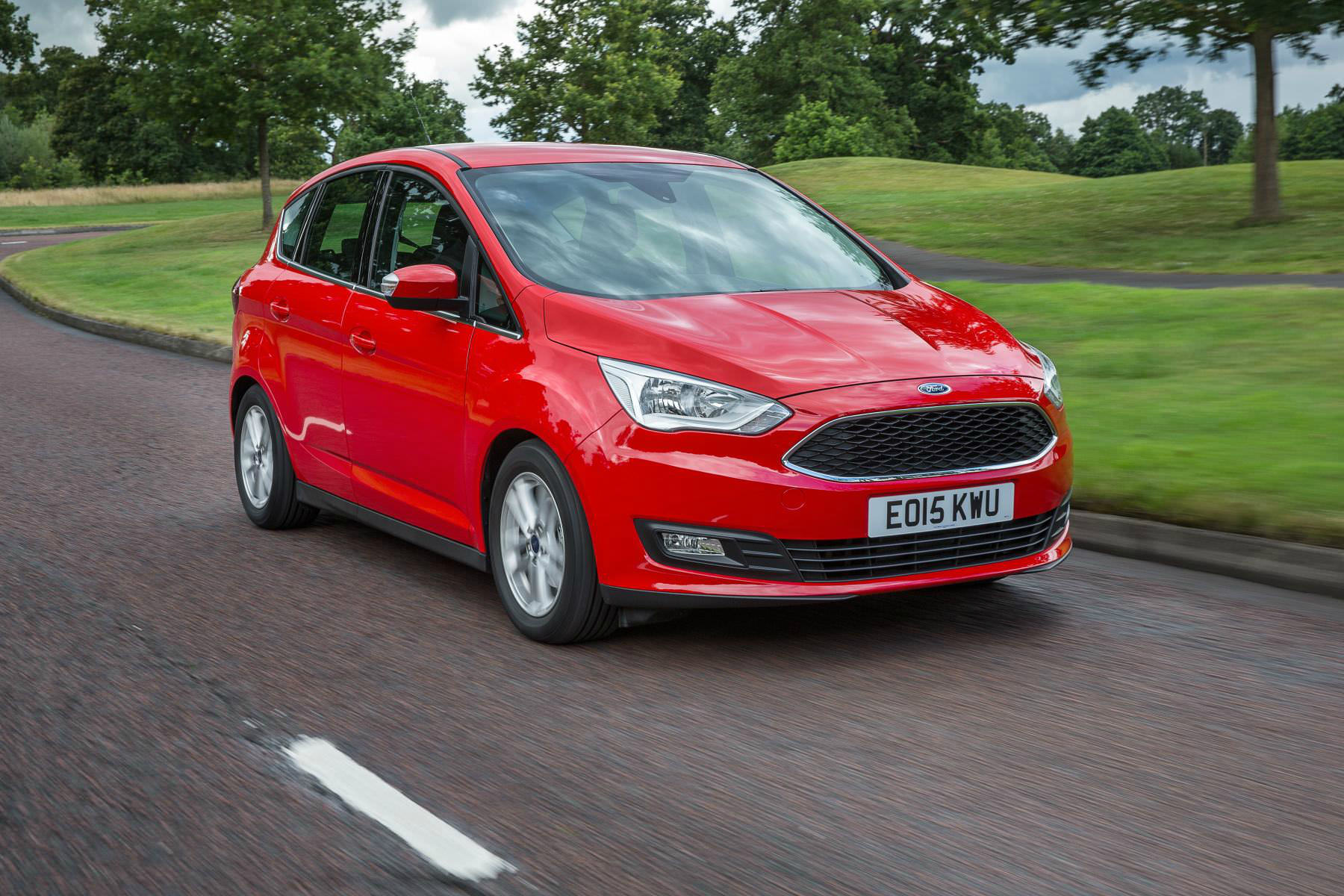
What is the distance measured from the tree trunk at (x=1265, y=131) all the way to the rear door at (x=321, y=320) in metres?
19.2

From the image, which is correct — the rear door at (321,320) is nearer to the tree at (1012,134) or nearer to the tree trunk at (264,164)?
the tree trunk at (264,164)

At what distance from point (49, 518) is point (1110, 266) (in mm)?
14986

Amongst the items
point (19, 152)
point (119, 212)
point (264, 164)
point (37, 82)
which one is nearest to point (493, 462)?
point (264, 164)

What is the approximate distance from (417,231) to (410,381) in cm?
70

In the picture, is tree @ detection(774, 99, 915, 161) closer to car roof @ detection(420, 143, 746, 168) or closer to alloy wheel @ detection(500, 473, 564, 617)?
car roof @ detection(420, 143, 746, 168)

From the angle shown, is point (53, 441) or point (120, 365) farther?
point (120, 365)

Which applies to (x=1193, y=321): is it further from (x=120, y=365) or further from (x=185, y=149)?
(x=185, y=149)

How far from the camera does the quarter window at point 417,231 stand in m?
5.87

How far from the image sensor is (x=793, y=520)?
15.4 feet

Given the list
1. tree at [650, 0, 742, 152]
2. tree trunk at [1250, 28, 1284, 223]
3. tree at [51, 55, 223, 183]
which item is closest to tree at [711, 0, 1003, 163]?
tree at [650, 0, 742, 152]

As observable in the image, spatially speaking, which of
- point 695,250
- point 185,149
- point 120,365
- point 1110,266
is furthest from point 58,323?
point 185,149

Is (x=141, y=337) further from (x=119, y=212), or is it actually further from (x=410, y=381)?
(x=119, y=212)

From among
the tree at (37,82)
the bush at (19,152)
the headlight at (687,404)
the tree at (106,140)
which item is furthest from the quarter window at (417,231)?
the tree at (37,82)

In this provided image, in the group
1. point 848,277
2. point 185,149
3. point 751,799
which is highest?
point 185,149
